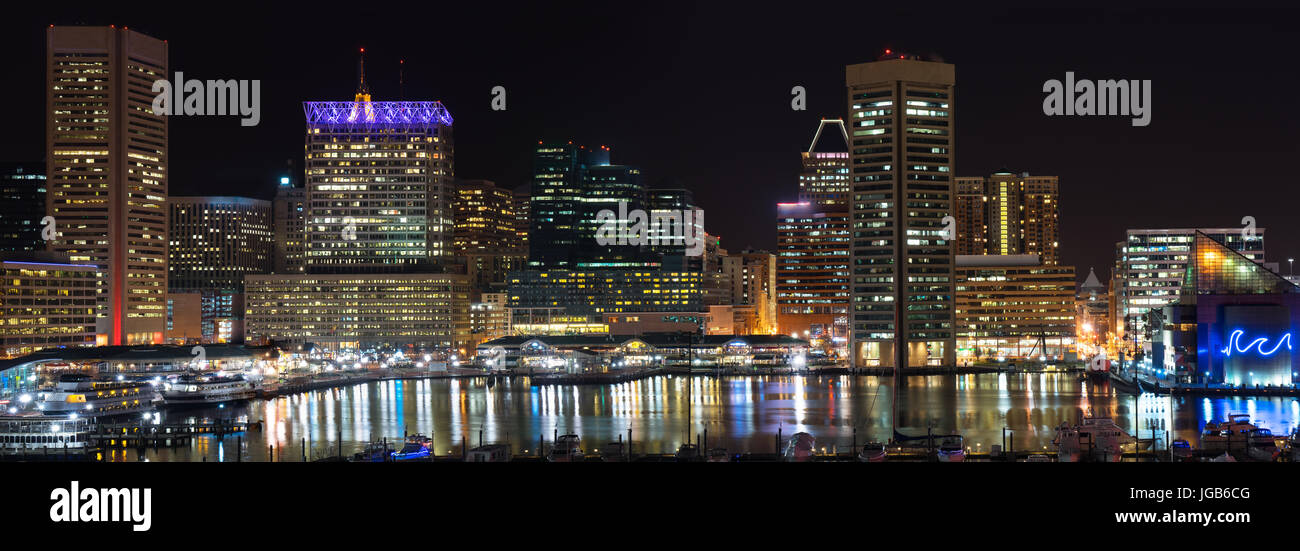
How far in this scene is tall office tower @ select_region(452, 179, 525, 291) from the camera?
12325cm

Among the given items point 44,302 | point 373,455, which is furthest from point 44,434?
point 44,302

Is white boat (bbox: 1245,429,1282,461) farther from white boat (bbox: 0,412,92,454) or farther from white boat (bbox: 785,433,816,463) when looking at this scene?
white boat (bbox: 0,412,92,454)

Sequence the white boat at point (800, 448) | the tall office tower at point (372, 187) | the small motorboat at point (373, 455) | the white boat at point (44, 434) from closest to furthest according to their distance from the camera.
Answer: the white boat at point (800, 448) → the small motorboat at point (373, 455) → the white boat at point (44, 434) → the tall office tower at point (372, 187)

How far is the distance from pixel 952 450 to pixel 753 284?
341 ft

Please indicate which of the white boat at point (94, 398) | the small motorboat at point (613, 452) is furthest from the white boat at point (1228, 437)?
the white boat at point (94, 398)

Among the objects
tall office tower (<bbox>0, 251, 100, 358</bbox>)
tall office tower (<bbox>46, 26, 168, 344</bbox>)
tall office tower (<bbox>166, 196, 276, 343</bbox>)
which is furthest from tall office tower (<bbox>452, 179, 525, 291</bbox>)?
tall office tower (<bbox>0, 251, 100, 358</bbox>)

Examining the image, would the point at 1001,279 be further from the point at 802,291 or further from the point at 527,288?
the point at 527,288

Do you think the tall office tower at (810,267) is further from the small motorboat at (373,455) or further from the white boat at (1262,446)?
the small motorboat at (373,455)

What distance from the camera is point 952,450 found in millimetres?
31688

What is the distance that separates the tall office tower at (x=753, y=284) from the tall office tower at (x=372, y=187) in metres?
39.6

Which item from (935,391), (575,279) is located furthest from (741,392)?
(575,279)

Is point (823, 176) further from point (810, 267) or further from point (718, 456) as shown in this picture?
point (718, 456)

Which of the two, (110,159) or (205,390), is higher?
(110,159)

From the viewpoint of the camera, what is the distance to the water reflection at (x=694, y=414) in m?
38.5
